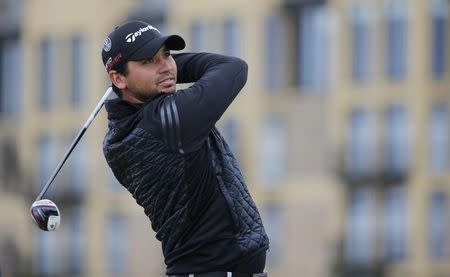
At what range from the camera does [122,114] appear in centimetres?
641

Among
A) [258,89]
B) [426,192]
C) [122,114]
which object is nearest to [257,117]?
[258,89]

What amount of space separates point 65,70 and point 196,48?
6.47 meters

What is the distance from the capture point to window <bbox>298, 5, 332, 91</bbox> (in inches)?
1998

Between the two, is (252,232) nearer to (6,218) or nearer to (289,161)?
(289,161)

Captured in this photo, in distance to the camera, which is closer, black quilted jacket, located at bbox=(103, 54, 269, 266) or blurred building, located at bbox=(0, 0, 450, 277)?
black quilted jacket, located at bbox=(103, 54, 269, 266)

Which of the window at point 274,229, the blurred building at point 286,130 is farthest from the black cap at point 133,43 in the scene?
the window at point 274,229

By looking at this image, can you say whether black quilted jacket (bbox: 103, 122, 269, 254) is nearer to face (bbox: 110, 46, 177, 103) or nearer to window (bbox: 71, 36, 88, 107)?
face (bbox: 110, 46, 177, 103)

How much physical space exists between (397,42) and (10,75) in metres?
17.2

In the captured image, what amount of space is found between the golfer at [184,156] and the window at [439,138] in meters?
42.0

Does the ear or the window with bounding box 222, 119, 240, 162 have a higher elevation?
the ear

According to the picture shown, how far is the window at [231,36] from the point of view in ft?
173

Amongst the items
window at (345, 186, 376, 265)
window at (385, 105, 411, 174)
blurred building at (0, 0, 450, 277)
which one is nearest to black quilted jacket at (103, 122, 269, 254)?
blurred building at (0, 0, 450, 277)

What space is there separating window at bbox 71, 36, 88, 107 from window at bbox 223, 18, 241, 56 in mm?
6434

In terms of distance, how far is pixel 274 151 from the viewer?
2046 inches
